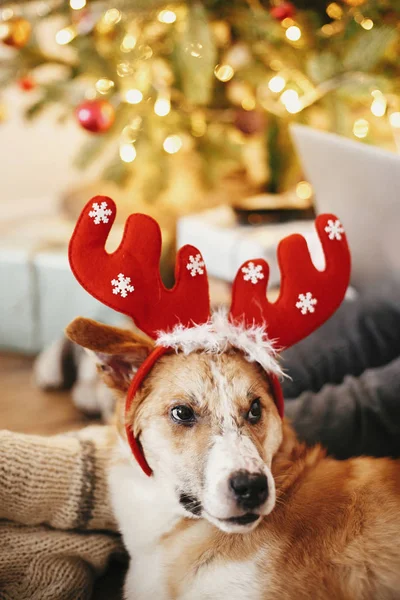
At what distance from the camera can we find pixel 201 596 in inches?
38.0

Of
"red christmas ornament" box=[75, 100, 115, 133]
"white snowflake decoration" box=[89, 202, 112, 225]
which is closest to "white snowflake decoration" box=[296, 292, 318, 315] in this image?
"white snowflake decoration" box=[89, 202, 112, 225]

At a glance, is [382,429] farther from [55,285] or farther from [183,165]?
[183,165]

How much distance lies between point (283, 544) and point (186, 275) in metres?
0.48

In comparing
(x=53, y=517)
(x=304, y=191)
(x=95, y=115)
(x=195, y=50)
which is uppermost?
(x=195, y=50)

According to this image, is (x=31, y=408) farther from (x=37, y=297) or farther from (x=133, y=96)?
(x=133, y=96)

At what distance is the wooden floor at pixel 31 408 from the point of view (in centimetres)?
190

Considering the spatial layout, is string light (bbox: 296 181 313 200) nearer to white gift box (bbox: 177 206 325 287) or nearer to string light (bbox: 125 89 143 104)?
white gift box (bbox: 177 206 325 287)

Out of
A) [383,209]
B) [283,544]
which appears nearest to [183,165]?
[383,209]

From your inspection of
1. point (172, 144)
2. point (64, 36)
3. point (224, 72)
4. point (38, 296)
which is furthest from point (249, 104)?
point (38, 296)

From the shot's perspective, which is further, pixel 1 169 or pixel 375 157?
pixel 1 169

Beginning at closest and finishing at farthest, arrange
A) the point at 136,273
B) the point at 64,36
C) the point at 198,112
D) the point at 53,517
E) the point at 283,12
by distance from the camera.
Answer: the point at 136,273 < the point at 53,517 < the point at 283,12 < the point at 64,36 < the point at 198,112

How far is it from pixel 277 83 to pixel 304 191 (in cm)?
63

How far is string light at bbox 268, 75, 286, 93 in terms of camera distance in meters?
2.26

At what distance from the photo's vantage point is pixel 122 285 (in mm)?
966
